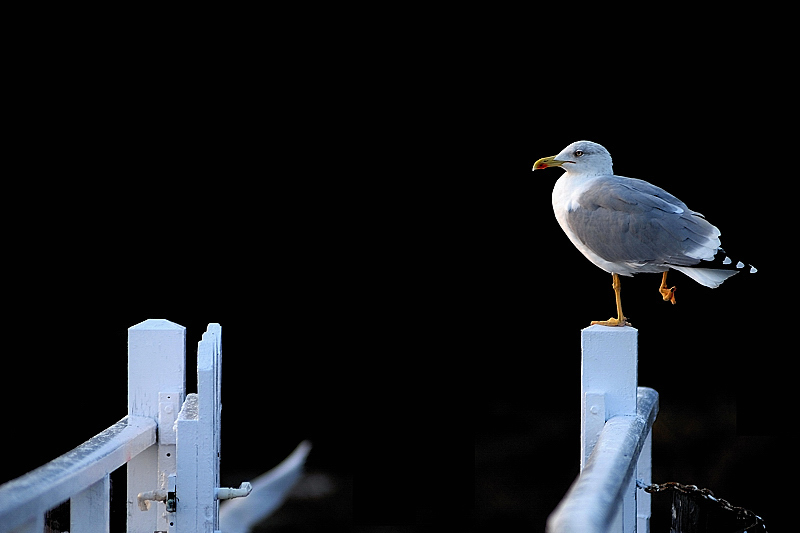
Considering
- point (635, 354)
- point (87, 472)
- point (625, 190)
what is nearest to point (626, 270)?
point (625, 190)

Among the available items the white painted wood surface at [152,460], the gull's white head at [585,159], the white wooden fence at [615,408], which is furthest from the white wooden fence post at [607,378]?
the white painted wood surface at [152,460]

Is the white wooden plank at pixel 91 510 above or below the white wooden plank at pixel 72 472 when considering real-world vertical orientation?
below

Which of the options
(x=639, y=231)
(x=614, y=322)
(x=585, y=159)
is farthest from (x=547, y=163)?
(x=614, y=322)

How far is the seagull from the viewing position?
8.64ft

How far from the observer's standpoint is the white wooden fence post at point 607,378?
2160 mm

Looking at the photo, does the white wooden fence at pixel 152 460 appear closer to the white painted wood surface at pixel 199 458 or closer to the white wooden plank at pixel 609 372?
the white painted wood surface at pixel 199 458

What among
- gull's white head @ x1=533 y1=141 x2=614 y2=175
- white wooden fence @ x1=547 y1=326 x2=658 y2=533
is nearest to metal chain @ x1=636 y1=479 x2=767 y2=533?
white wooden fence @ x1=547 y1=326 x2=658 y2=533

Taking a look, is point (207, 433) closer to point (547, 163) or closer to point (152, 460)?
point (152, 460)

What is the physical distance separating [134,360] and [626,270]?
1452 millimetres

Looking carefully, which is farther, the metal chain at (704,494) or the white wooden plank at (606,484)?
the metal chain at (704,494)

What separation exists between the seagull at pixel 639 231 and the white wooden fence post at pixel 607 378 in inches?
16.3

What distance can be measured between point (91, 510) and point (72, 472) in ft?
0.53

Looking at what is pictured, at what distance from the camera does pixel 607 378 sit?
217 cm

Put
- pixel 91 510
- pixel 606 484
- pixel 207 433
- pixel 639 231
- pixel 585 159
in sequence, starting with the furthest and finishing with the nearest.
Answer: pixel 585 159, pixel 639 231, pixel 207 433, pixel 91 510, pixel 606 484
